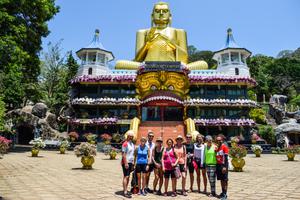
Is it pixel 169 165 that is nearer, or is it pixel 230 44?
pixel 169 165

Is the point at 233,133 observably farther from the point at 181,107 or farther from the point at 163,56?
the point at 163,56

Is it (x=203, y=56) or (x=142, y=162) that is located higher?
(x=203, y=56)

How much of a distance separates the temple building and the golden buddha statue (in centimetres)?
13

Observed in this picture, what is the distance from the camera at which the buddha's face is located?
1537 inches

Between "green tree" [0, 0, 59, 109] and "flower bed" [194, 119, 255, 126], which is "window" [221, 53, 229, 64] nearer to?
"flower bed" [194, 119, 255, 126]

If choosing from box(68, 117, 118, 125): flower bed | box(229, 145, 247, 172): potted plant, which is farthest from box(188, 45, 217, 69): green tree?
box(229, 145, 247, 172): potted plant

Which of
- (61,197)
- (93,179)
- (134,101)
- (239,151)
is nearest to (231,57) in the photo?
(134,101)

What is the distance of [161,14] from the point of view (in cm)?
3925

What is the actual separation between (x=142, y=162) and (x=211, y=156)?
6.81 feet

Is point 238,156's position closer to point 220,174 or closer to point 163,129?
point 220,174

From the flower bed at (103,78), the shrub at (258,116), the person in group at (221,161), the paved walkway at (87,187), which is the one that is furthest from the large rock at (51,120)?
the person in group at (221,161)

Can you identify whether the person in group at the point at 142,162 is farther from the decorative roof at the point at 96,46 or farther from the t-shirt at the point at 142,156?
the decorative roof at the point at 96,46

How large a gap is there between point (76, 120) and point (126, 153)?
24188 millimetres

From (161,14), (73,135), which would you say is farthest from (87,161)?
(161,14)
